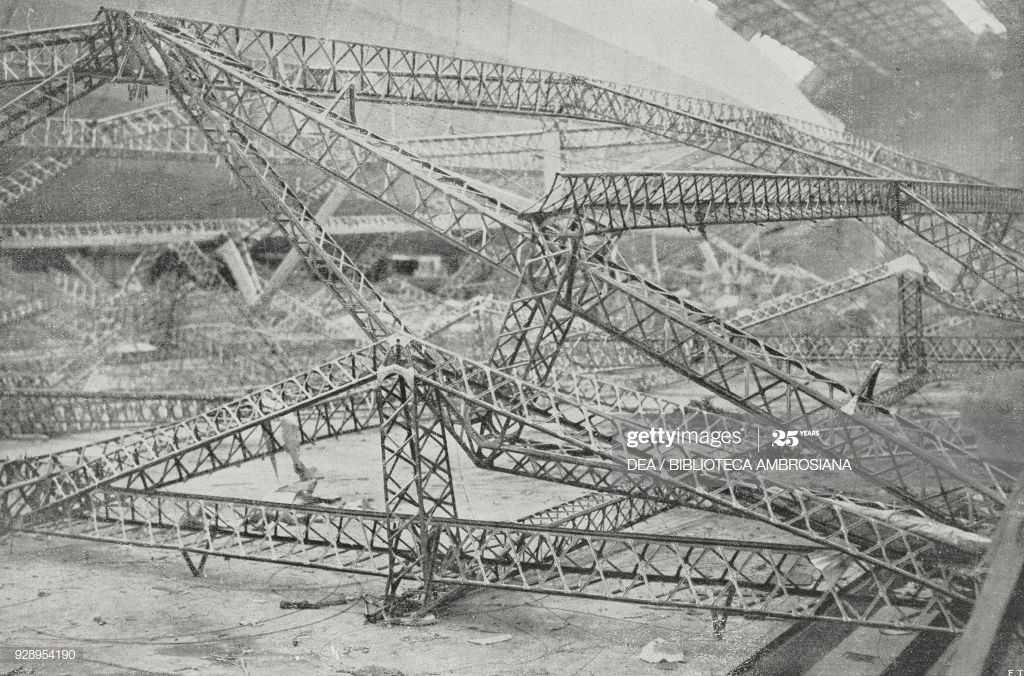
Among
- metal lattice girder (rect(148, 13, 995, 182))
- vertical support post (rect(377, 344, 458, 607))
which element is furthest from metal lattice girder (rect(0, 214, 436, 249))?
vertical support post (rect(377, 344, 458, 607))

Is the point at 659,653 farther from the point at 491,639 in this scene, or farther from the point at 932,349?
the point at 932,349

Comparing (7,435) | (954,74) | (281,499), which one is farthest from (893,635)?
(7,435)

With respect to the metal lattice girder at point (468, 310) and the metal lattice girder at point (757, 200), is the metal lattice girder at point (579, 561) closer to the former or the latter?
the metal lattice girder at point (757, 200)

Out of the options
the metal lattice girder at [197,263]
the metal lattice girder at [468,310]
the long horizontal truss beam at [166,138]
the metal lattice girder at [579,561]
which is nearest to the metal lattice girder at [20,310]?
the long horizontal truss beam at [166,138]

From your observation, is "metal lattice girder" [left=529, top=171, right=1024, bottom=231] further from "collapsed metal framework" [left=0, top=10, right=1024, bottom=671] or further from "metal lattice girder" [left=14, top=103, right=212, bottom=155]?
"metal lattice girder" [left=14, top=103, right=212, bottom=155]

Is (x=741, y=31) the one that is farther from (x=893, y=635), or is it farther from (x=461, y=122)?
(x=893, y=635)

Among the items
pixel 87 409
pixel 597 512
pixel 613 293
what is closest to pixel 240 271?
pixel 87 409
